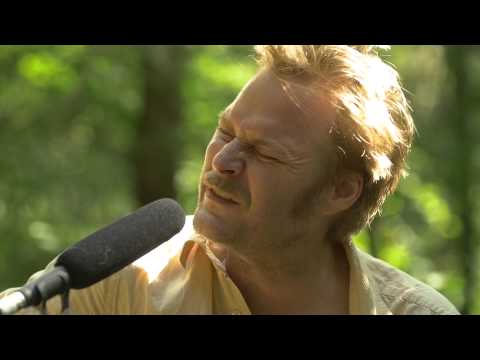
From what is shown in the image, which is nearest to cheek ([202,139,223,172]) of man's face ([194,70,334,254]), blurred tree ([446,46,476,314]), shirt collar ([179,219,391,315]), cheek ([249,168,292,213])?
man's face ([194,70,334,254])

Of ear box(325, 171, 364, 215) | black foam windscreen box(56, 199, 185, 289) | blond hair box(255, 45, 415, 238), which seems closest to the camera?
black foam windscreen box(56, 199, 185, 289)

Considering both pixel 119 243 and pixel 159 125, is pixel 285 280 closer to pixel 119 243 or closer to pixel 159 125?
pixel 119 243

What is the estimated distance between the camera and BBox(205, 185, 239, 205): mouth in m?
2.67

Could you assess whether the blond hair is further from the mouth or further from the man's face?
the mouth

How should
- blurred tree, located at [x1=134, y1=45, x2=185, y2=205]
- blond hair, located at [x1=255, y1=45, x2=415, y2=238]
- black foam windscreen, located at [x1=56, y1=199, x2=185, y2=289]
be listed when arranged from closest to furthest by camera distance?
black foam windscreen, located at [x1=56, y1=199, x2=185, y2=289] → blond hair, located at [x1=255, y1=45, x2=415, y2=238] → blurred tree, located at [x1=134, y1=45, x2=185, y2=205]

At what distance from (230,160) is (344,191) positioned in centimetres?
48

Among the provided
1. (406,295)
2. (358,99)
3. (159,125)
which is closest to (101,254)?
(358,99)

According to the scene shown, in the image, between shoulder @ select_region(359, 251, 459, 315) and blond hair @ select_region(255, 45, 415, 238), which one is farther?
shoulder @ select_region(359, 251, 459, 315)

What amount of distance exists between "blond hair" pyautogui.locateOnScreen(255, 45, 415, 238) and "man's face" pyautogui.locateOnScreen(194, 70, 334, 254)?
2.3 inches

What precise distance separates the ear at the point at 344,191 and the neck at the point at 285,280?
13 centimetres

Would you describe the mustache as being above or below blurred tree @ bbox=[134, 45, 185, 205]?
below

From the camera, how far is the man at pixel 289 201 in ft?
8.80

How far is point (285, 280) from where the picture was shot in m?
2.85
